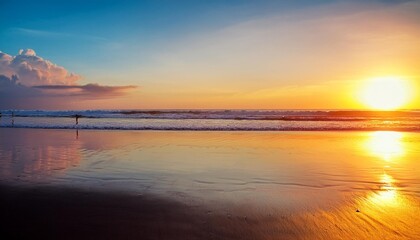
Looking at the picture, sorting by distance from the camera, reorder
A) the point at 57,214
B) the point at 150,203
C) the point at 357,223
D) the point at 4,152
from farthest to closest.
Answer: the point at 4,152, the point at 150,203, the point at 57,214, the point at 357,223

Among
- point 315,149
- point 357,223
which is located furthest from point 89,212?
point 315,149

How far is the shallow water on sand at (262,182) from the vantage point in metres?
4.27

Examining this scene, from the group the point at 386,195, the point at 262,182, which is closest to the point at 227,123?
the point at 262,182

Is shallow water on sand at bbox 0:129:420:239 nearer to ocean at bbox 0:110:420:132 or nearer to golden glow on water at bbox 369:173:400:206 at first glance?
golden glow on water at bbox 369:173:400:206

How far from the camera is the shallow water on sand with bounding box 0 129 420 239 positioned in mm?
4266

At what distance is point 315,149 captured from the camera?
11805 mm

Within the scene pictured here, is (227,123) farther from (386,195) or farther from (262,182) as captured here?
(386,195)

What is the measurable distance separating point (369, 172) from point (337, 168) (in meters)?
0.80

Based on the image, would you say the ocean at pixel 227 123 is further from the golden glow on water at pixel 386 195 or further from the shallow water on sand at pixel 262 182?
the golden glow on water at pixel 386 195

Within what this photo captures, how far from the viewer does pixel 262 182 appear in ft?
21.9

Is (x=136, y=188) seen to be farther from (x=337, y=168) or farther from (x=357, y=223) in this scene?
(x=337, y=168)

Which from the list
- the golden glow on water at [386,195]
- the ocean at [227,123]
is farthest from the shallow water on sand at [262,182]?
the ocean at [227,123]

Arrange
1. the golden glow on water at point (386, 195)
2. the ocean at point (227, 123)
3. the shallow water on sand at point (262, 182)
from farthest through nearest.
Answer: the ocean at point (227, 123), the golden glow on water at point (386, 195), the shallow water on sand at point (262, 182)

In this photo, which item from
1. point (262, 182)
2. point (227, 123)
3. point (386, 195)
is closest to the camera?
point (386, 195)
